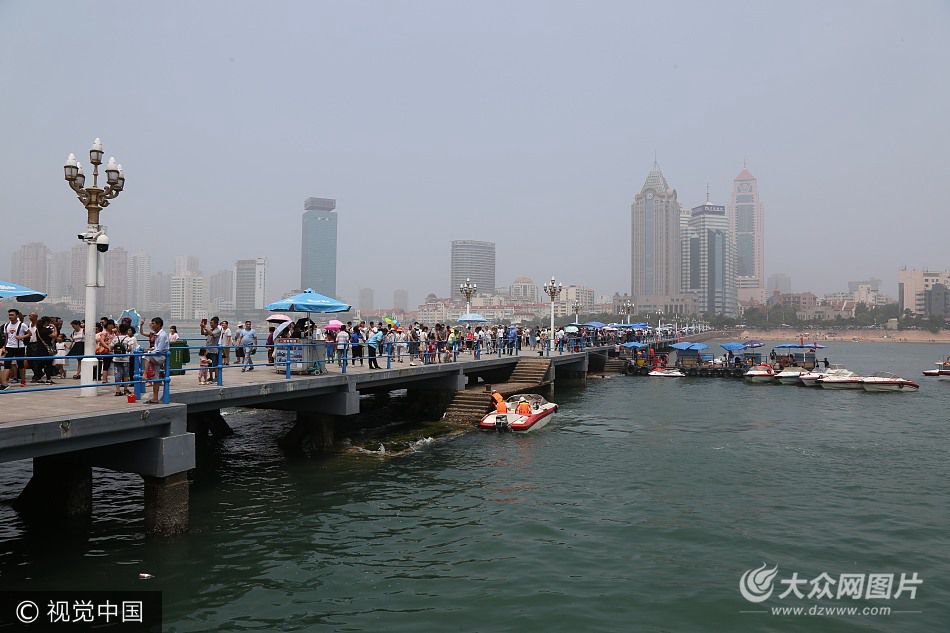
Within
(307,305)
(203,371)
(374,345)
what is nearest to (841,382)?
(374,345)

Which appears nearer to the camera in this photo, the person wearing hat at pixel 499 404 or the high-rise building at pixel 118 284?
the person wearing hat at pixel 499 404

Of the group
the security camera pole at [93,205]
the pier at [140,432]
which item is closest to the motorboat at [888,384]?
the pier at [140,432]

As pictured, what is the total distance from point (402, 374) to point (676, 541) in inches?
538

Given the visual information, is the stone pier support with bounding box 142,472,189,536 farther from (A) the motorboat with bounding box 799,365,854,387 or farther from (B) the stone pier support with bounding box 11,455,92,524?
(A) the motorboat with bounding box 799,365,854,387

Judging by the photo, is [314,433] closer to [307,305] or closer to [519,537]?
[307,305]

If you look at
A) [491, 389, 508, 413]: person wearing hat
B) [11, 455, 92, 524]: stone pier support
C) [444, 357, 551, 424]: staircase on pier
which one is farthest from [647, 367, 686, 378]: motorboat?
[11, 455, 92, 524]: stone pier support

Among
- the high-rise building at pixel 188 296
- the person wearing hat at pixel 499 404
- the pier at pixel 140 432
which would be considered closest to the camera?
the pier at pixel 140 432

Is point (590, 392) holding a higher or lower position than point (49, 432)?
lower

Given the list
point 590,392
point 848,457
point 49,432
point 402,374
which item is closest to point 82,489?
point 49,432

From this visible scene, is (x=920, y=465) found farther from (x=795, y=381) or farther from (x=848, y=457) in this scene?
(x=795, y=381)

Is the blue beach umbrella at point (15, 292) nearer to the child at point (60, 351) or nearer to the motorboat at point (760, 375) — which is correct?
the child at point (60, 351)

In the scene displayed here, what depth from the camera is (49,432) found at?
10086 millimetres

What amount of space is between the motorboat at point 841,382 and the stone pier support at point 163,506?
154ft

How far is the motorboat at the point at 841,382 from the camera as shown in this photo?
149 feet
